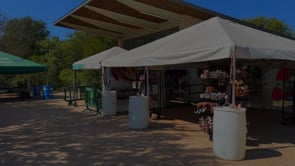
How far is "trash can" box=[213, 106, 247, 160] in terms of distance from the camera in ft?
A: 14.4

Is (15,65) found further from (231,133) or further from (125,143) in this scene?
(231,133)

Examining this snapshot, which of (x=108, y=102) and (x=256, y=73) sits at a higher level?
(x=256, y=73)

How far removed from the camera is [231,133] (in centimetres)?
→ 439

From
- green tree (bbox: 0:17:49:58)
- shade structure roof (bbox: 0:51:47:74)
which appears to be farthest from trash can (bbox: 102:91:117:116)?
green tree (bbox: 0:17:49:58)

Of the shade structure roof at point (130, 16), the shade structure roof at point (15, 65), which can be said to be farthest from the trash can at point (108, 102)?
the shade structure roof at point (15, 65)

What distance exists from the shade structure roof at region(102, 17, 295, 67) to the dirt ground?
67.5 inches

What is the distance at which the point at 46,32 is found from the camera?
42031 mm

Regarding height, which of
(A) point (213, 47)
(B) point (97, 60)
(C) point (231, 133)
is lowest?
(C) point (231, 133)

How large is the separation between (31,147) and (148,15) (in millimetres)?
7668

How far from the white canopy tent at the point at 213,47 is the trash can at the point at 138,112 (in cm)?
98

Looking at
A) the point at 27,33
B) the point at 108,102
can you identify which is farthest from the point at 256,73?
the point at 27,33

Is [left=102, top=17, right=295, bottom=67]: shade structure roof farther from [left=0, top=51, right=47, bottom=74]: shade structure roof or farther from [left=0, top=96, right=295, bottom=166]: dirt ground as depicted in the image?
[left=0, top=51, right=47, bottom=74]: shade structure roof

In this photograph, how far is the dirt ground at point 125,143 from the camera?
179 inches

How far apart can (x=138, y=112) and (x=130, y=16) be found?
6.25 meters
